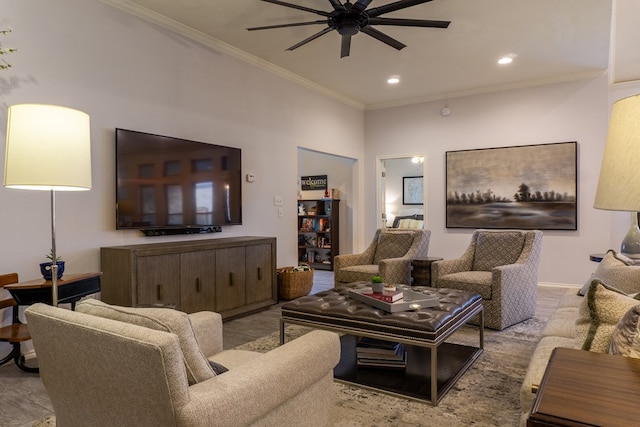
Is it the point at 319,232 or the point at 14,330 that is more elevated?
the point at 319,232

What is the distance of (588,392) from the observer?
3.14ft

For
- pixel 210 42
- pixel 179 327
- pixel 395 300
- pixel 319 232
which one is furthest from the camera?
pixel 319 232

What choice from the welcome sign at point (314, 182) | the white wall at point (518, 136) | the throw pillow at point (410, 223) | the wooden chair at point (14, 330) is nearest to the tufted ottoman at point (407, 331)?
the wooden chair at point (14, 330)

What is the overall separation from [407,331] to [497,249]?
2.39m

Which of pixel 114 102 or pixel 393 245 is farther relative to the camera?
pixel 393 245

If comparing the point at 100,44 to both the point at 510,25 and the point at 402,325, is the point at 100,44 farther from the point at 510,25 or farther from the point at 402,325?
the point at 510,25

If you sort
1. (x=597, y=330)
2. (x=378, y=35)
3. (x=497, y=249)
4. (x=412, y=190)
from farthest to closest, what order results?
(x=412, y=190) < (x=497, y=249) < (x=378, y=35) < (x=597, y=330)

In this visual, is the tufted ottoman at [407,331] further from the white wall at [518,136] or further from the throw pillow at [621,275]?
the white wall at [518,136]

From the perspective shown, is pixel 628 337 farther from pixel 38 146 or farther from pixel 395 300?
pixel 38 146

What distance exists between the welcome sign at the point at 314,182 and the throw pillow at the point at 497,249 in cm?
390

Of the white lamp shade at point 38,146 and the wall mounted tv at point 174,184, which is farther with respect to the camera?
the wall mounted tv at point 174,184

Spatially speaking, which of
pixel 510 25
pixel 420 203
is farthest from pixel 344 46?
pixel 420 203

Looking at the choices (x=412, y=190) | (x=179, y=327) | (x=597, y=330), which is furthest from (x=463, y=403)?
(x=412, y=190)

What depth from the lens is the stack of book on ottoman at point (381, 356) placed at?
2682 millimetres
